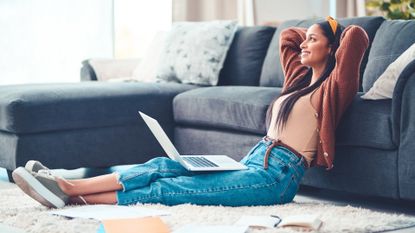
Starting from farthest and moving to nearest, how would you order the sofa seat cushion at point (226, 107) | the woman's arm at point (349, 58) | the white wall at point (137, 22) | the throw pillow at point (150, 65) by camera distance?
the white wall at point (137, 22) → the throw pillow at point (150, 65) → the sofa seat cushion at point (226, 107) → the woman's arm at point (349, 58)

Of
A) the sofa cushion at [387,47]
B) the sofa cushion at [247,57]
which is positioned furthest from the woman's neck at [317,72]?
the sofa cushion at [247,57]

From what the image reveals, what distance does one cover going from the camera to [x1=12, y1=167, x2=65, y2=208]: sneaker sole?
2.62m

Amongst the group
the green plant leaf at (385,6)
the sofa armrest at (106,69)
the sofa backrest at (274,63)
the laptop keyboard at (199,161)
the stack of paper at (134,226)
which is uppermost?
the green plant leaf at (385,6)

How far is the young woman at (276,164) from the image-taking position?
273 cm

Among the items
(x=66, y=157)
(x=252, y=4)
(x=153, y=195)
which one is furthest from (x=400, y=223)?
(x=252, y=4)

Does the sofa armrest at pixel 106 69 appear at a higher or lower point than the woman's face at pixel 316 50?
lower

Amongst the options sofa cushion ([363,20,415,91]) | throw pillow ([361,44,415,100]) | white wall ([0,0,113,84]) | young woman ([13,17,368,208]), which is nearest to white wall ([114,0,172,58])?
white wall ([0,0,113,84])

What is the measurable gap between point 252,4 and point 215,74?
1922mm

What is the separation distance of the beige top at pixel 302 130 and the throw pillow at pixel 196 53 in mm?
1408

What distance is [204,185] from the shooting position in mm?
2732

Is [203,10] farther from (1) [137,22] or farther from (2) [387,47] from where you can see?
(2) [387,47]

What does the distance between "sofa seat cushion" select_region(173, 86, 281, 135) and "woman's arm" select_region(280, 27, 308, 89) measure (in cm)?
26

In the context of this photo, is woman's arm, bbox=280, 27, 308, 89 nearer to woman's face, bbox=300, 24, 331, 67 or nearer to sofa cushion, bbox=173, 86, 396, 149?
woman's face, bbox=300, 24, 331, 67

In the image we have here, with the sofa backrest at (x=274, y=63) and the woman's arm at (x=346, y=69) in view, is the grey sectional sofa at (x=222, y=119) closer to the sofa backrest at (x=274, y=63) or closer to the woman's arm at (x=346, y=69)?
the sofa backrest at (x=274, y=63)
